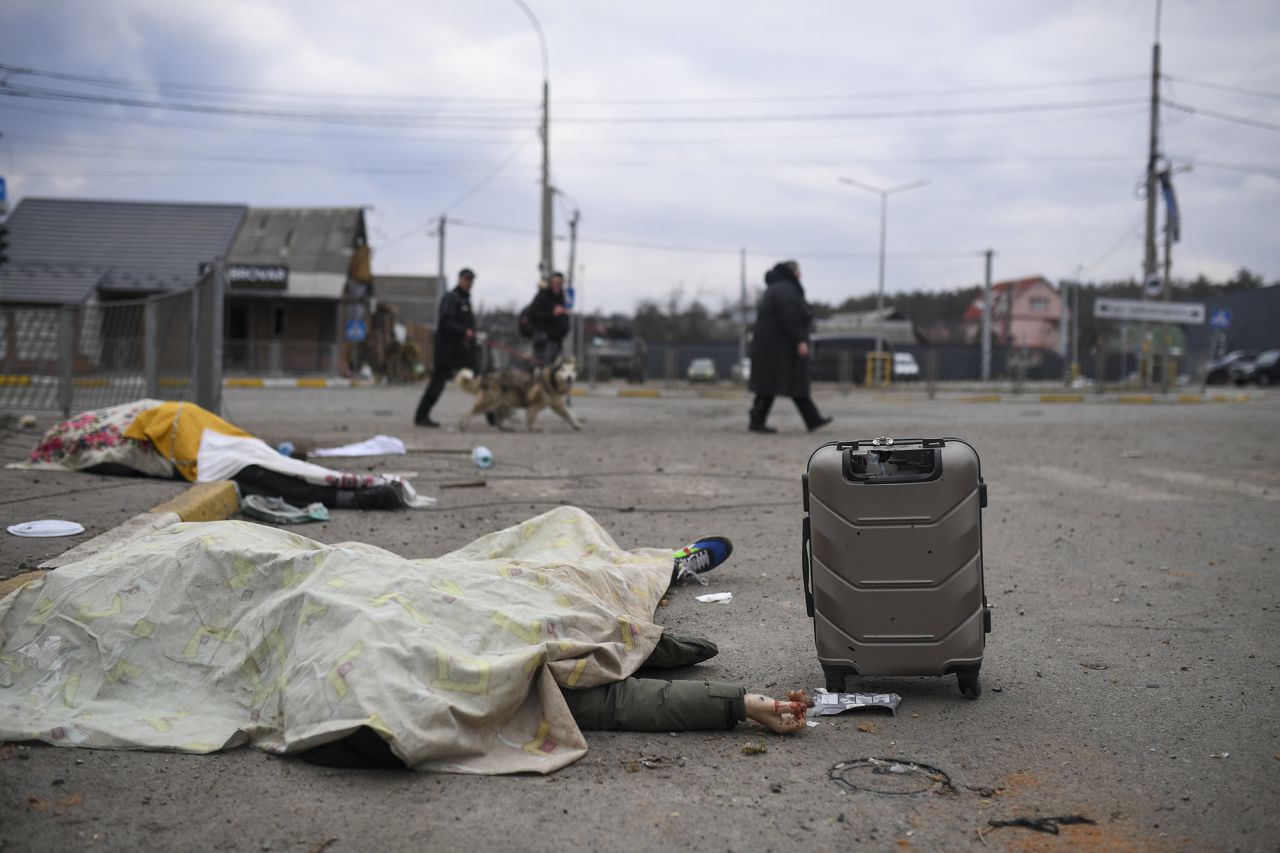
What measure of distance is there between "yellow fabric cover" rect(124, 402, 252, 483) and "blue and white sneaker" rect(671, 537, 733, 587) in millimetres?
4018

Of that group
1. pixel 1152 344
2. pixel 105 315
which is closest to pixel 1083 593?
pixel 105 315

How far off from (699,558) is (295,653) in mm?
2514

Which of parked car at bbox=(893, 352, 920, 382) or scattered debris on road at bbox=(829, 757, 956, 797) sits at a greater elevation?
parked car at bbox=(893, 352, 920, 382)

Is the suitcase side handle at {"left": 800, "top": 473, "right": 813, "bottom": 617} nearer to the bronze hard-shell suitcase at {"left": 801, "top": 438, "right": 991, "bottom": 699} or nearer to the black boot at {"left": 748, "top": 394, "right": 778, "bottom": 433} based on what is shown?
the bronze hard-shell suitcase at {"left": 801, "top": 438, "right": 991, "bottom": 699}

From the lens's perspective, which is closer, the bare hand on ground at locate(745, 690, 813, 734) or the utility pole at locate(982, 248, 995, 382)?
the bare hand on ground at locate(745, 690, 813, 734)

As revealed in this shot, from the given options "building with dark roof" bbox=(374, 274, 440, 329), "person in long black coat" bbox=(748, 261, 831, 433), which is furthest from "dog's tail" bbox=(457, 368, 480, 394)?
"building with dark roof" bbox=(374, 274, 440, 329)

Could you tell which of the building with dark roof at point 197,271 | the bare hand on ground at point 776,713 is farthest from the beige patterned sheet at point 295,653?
the building with dark roof at point 197,271

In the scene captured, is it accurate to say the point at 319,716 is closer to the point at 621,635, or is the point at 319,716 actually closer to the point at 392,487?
the point at 621,635

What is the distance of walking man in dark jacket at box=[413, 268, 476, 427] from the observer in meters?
14.4

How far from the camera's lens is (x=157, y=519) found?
5.31 meters

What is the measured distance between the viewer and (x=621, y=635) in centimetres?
349

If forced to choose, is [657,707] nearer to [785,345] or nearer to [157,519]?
[157,519]

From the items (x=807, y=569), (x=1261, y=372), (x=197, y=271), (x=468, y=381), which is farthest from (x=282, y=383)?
(x=1261, y=372)

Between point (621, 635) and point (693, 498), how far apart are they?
4762mm
